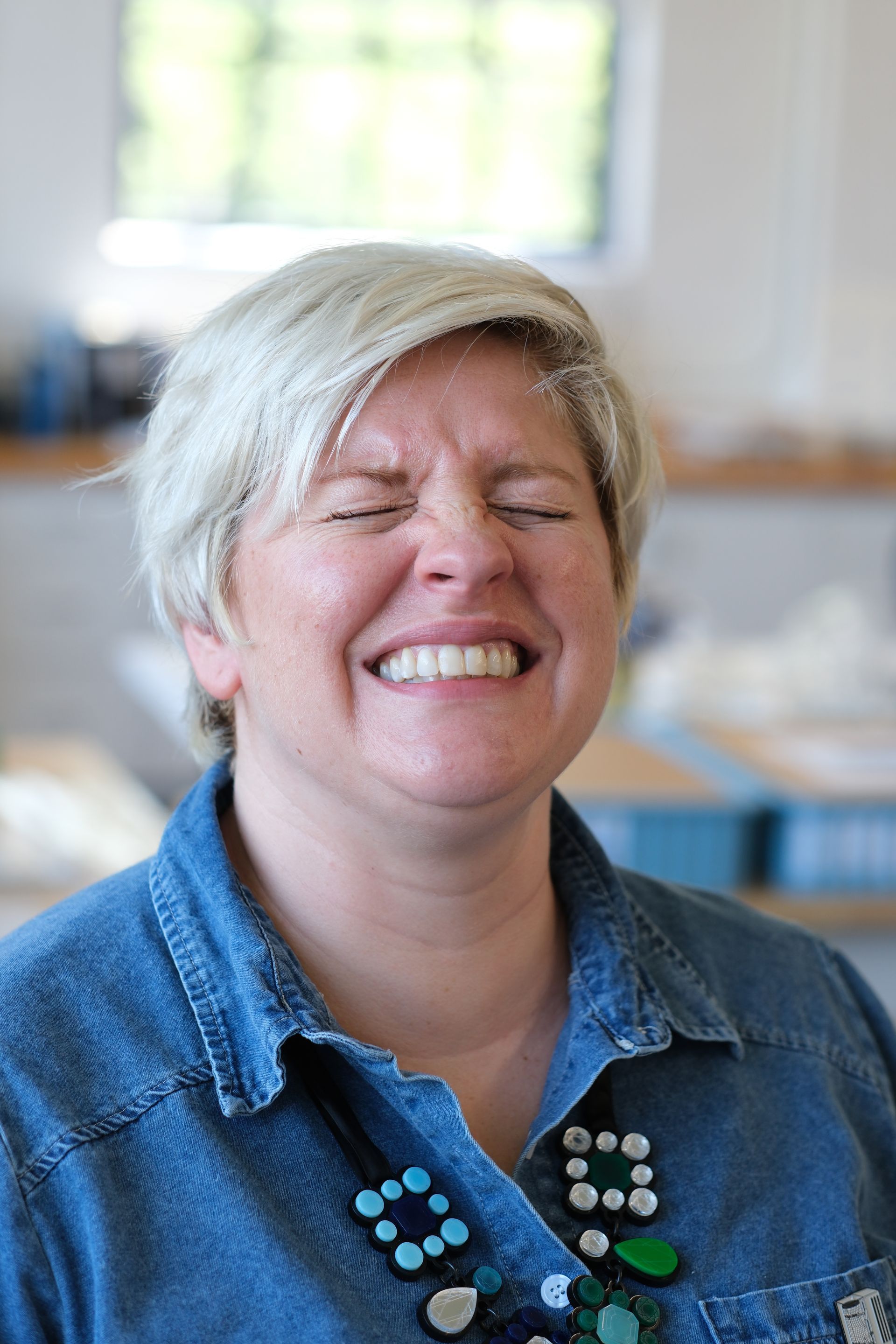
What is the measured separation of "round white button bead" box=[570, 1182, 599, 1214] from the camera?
3.24 ft

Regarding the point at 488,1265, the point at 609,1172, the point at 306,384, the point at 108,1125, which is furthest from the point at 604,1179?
the point at 306,384

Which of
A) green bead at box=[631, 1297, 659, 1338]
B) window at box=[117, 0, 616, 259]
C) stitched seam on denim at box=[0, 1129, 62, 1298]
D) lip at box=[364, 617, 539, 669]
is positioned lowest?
green bead at box=[631, 1297, 659, 1338]

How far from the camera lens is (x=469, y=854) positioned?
987 millimetres

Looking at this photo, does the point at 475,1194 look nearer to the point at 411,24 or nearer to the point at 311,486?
the point at 311,486

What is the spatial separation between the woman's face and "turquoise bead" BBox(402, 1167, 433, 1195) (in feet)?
0.77

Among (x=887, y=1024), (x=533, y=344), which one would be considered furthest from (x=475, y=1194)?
(x=533, y=344)

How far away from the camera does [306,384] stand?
971 mm

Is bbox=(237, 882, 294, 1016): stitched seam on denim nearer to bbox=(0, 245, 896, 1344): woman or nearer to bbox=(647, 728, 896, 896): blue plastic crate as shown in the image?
bbox=(0, 245, 896, 1344): woman

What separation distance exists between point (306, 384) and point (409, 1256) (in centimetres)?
56

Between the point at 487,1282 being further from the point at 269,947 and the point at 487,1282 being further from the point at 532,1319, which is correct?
the point at 269,947

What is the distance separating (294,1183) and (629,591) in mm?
528

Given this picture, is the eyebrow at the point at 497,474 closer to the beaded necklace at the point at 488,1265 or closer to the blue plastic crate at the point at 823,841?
the beaded necklace at the point at 488,1265

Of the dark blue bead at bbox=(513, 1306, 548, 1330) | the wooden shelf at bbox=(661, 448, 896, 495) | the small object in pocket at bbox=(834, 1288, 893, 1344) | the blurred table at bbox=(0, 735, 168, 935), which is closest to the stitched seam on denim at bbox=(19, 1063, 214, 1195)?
the dark blue bead at bbox=(513, 1306, 548, 1330)

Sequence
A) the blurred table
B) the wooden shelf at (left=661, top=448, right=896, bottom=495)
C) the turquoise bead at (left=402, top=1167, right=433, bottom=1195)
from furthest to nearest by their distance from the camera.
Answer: the wooden shelf at (left=661, top=448, right=896, bottom=495), the blurred table, the turquoise bead at (left=402, top=1167, right=433, bottom=1195)
